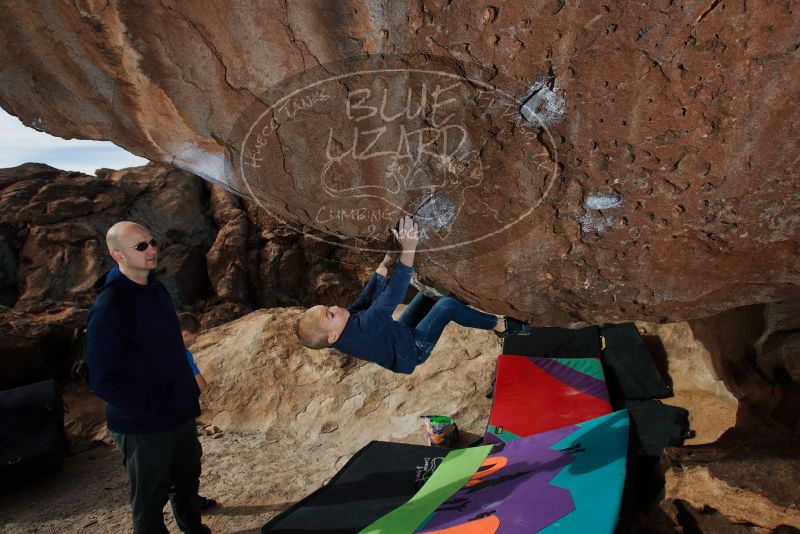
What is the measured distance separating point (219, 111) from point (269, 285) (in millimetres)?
10323

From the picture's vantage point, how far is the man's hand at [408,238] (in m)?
2.34

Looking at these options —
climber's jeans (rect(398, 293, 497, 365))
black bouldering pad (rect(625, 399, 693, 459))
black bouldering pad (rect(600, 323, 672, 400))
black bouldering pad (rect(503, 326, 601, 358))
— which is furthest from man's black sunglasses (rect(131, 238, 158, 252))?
black bouldering pad (rect(600, 323, 672, 400))

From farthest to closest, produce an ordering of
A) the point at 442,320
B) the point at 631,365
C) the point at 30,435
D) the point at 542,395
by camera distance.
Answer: the point at 631,365 → the point at 542,395 → the point at 30,435 → the point at 442,320

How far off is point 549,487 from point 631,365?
296cm

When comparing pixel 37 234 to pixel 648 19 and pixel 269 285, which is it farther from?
pixel 648 19

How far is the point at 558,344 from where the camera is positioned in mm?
5117

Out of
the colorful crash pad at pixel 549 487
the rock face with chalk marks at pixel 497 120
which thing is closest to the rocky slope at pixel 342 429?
the colorful crash pad at pixel 549 487

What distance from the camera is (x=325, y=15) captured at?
6.13ft

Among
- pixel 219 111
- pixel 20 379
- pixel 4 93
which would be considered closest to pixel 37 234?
pixel 20 379

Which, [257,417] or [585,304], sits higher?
[585,304]

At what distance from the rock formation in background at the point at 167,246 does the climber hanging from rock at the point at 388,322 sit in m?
8.68

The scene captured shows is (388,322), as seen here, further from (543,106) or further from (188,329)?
(188,329)

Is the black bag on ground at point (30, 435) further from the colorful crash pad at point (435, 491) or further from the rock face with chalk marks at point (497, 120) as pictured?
the colorful crash pad at point (435, 491)

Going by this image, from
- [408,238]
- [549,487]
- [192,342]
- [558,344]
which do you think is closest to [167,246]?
[192,342]
